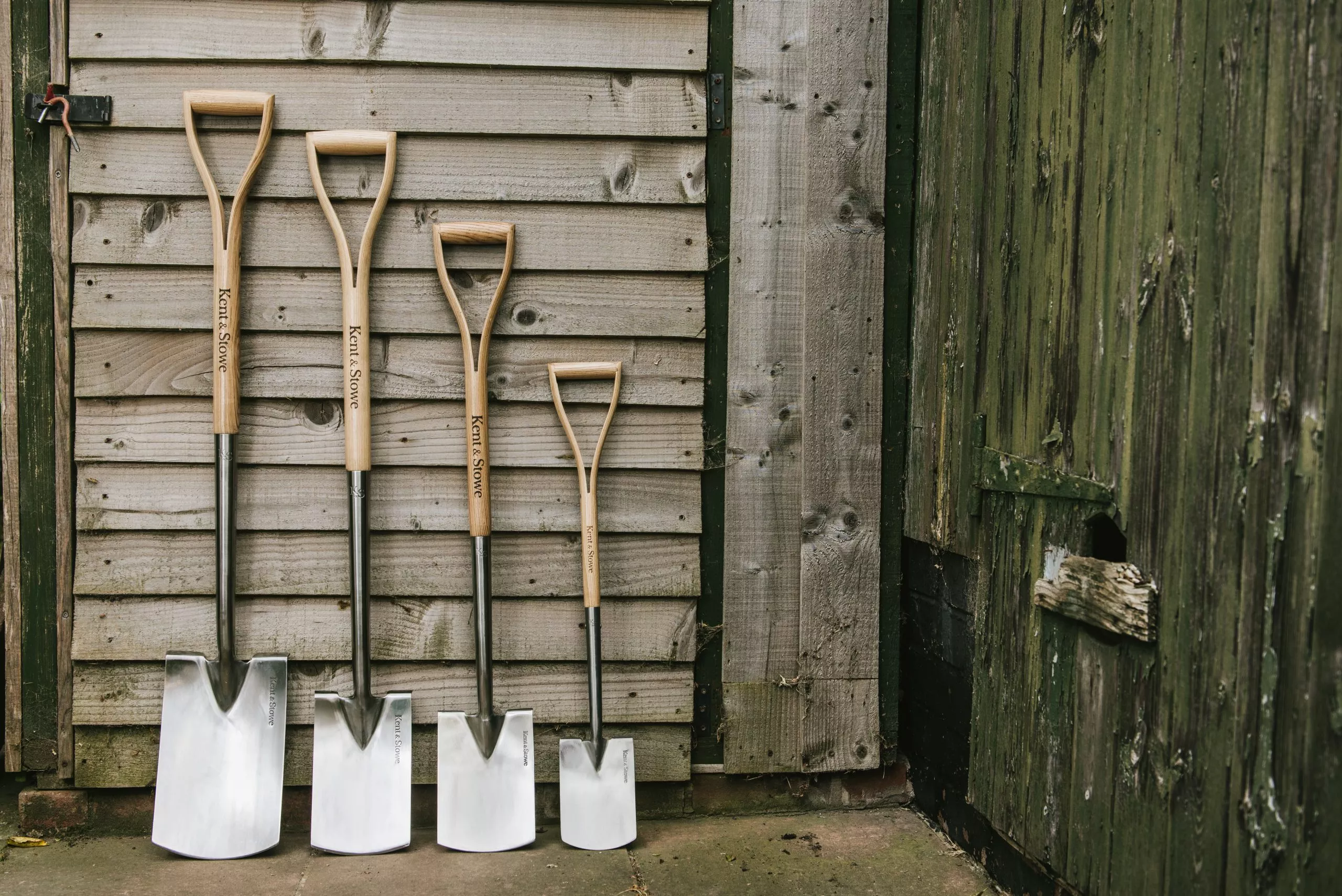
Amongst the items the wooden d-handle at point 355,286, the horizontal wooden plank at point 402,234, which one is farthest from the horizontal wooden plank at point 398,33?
the horizontal wooden plank at point 402,234

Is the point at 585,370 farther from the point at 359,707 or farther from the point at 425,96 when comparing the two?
the point at 359,707

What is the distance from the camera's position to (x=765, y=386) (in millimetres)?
2729

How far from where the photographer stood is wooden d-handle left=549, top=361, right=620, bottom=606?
2.59 meters

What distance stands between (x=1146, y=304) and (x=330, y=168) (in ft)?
6.46

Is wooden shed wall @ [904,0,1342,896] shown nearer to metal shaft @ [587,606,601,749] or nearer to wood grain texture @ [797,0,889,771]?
wood grain texture @ [797,0,889,771]

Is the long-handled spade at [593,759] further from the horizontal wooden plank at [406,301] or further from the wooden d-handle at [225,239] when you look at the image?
the wooden d-handle at [225,239]

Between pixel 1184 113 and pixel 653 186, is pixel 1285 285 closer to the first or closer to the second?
pixel 1184 113

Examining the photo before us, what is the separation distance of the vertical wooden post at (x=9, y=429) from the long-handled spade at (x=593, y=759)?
140 centimetres

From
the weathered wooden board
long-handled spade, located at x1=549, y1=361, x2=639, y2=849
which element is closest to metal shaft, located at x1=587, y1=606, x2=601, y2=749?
long-handled spade, located at x1=549, y1=361, x2=639, y2=849

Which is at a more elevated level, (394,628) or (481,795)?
(394,628)

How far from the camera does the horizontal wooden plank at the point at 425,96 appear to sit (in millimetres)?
2549

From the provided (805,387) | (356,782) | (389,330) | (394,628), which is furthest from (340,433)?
(805,387)

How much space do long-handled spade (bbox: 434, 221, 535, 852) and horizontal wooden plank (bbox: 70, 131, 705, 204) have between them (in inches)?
5.9

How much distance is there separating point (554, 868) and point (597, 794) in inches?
8.3
